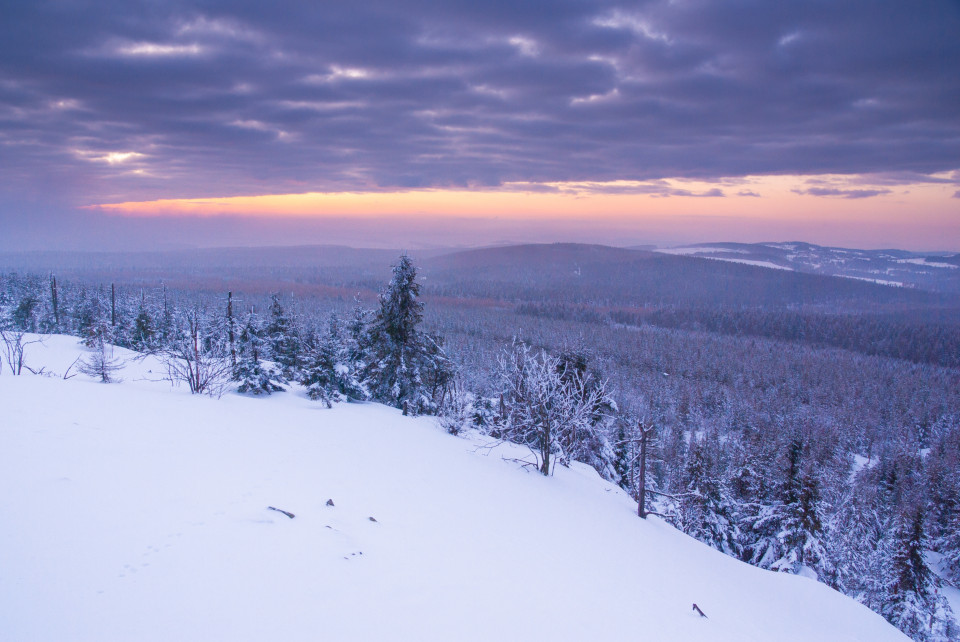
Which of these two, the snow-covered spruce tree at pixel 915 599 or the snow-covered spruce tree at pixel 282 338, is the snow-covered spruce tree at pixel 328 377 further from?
the snow-covered spruce tree at pixel 915 599

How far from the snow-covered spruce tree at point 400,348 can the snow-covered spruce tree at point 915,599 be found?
88.1 ft

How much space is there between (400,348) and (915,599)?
31.0 metres

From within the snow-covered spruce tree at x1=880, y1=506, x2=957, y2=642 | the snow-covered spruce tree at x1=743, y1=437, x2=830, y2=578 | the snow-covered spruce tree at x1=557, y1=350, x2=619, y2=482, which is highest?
the snow-covered spruce tree at x1=557, y1=350, x2=619, y2=482

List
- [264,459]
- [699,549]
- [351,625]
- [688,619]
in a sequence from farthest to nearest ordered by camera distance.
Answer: [699,549], [264,459], [688,619], [351,625]

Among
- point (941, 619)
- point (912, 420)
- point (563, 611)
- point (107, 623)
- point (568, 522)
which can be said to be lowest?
point (912, 420)

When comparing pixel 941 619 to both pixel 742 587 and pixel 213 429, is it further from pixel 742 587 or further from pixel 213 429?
pixel 213 429

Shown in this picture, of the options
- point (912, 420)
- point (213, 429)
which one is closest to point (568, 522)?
point (213, 429)

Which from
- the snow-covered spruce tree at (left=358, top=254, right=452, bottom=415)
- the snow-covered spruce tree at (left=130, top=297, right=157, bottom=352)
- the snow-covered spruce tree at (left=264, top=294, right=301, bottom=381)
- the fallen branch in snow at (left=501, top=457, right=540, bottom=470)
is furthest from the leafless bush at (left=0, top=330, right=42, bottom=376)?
the snow-covered spruce tree at (left=130, top=297, right=157, bottom=352)

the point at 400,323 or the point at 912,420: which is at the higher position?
the point at 400,323

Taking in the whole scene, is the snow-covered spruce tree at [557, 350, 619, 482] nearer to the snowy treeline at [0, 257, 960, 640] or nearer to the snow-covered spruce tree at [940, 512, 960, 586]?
the snowy treeline at [0, 257, 960, 640]

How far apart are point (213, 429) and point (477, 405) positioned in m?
23.4

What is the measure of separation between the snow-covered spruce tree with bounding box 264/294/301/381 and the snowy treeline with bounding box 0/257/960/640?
117 mm

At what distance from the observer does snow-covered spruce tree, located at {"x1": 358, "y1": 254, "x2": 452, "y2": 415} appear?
86.2ft

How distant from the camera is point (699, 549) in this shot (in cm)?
1441
